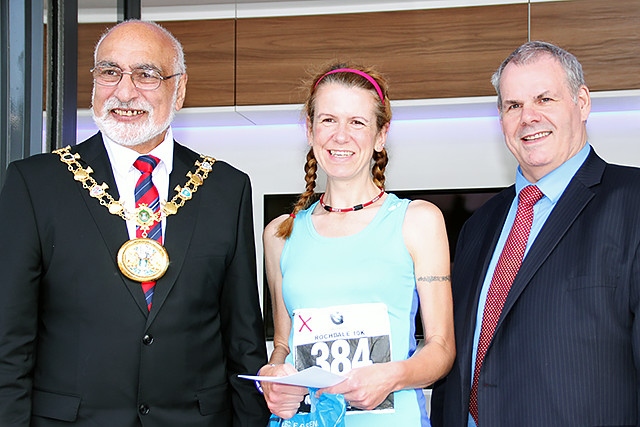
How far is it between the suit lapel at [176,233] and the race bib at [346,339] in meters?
0.34

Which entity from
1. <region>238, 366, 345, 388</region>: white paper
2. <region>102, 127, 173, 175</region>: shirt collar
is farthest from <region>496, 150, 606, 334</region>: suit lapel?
<region>102, 127, 173, 175</region>: shirt collar

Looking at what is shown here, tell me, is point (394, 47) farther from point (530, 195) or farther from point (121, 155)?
point (121, 155)

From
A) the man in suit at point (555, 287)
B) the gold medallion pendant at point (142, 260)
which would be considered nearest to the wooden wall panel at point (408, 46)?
the man in suit at point (555, 287)

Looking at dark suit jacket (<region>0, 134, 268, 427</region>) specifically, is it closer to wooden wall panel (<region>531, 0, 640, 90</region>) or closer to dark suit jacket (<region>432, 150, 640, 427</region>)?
dark suit jacket (<region>432, 150, 640, 427</region>)

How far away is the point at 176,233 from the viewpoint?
203cm

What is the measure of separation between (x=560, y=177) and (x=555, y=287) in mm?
335

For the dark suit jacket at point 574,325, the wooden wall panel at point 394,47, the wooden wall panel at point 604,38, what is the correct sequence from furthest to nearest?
1. the wooden wall panel at point 394,47
2. the wooden wall panel at point 604,38
3. the dark suit jacket at point 574,325

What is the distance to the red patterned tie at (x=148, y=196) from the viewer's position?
1972 millimetres

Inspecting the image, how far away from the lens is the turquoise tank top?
1.98 meters

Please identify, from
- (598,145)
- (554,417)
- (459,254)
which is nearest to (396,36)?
(598,145)

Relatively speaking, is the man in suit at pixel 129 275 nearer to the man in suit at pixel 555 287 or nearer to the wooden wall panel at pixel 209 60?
the man in suit at pixel 555 287

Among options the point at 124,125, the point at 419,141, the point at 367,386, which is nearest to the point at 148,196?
the point at 124,125

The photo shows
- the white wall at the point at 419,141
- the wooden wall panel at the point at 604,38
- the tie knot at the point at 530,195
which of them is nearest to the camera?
the tie knot at the point at 530,195

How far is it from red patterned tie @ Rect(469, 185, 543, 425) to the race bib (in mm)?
253
